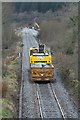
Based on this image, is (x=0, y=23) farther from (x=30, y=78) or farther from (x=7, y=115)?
(x=7, y=115)

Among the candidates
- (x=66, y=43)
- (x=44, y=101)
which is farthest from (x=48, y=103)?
(x=66, y=43)

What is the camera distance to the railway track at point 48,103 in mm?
20798

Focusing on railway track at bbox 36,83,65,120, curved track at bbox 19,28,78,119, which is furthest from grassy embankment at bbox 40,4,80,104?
railway track at bbox 36,83,65,120

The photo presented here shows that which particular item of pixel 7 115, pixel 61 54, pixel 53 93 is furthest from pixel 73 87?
pixel 61 54

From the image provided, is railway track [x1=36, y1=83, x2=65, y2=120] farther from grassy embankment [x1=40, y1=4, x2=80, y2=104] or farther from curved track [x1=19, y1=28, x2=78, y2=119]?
grassy embankment [x1=40, y1=4, x2=80, y2=104]

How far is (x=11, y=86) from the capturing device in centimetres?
2633

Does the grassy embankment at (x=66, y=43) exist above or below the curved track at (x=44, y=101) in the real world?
above

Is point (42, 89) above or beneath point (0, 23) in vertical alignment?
beneath

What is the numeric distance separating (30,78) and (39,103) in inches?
374

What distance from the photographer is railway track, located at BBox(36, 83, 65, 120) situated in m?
20.8

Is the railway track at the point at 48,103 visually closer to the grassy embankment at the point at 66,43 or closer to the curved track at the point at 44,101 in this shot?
the curved track at the point at 44,101

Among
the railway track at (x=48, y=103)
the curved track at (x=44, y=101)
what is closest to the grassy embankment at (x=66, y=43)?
the curved track at (x=44, y=101)

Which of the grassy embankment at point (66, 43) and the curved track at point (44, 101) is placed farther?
the grassy embankment at point (66, 43)

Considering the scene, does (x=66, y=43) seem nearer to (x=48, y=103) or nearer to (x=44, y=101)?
(x=44, y=101)
